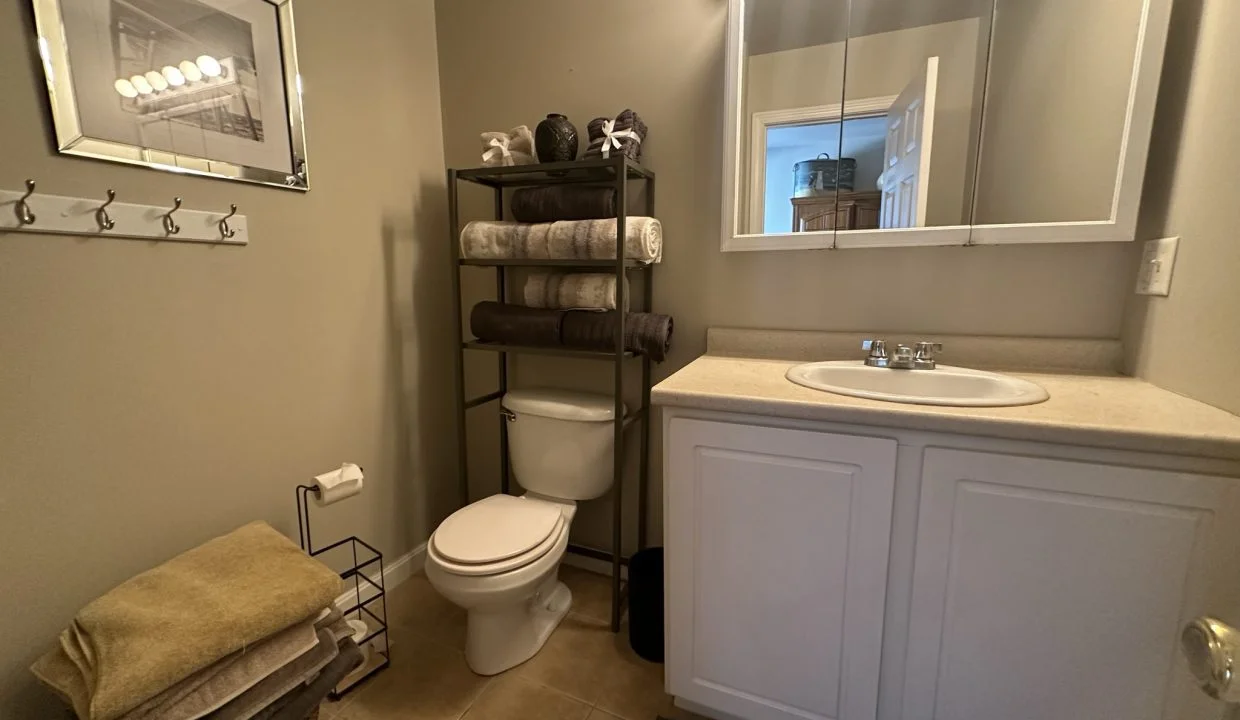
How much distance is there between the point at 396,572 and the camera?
6.23ft

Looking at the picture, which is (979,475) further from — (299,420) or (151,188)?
(151,188)

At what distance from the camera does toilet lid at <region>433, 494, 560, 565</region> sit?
138 centimetres

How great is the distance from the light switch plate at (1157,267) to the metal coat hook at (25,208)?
2.27 meters

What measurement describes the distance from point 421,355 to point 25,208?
1.06 m

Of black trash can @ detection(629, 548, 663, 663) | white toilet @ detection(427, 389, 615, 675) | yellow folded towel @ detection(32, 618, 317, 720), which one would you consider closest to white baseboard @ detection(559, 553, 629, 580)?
white toilet @ detection(427, 389, 615, 675)

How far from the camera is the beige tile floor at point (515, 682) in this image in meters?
1.39

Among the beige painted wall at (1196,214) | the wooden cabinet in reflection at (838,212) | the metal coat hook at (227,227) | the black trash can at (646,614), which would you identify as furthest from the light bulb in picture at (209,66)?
the beige painted wall at (1196,214)

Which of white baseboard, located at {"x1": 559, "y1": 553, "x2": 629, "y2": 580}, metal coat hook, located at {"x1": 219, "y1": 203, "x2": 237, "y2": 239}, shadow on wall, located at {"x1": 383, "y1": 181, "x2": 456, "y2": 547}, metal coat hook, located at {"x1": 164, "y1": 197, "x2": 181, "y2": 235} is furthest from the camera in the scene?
white baseboard, located at {"x1": 559, "y1": 553, "x2": 629, "y2": 580}

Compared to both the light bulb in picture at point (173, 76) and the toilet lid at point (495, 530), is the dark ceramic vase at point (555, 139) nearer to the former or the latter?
the light bulb in picture at point (173, 76)

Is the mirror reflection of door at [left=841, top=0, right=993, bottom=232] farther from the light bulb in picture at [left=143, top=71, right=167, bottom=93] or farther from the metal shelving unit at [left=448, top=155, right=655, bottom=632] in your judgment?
the light bulb in picture at [left=143, top=71, right=167, bottom=93]

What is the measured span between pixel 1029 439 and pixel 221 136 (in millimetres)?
1844

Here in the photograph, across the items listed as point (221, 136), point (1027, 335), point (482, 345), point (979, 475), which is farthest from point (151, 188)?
point (1027, 335)

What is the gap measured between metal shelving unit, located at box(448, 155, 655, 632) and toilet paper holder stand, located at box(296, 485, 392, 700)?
369 mm

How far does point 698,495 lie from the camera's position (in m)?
1.19
